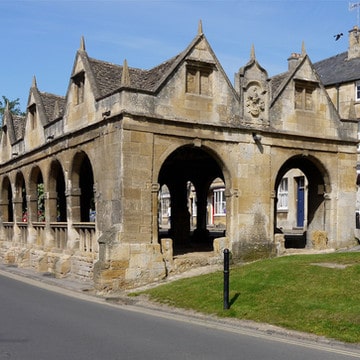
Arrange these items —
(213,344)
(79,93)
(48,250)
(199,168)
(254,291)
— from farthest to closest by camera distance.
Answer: (199,168), (48,250), (79,93), (254,291), (213,344)

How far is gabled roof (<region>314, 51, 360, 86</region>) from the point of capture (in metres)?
37.9

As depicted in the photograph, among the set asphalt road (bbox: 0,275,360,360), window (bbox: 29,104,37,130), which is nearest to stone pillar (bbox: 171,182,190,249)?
window (bbox: 29,104,37,130)

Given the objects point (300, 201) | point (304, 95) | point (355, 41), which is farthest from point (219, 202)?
point (304, 95)

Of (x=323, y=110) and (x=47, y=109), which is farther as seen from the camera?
(x=47, y=109)

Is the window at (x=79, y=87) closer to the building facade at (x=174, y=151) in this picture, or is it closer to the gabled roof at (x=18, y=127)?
the building facade at (x=174, y=151)

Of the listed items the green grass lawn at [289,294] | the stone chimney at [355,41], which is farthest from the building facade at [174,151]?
the stone chimney at [355,41]

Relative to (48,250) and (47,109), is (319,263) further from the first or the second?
(47,109)

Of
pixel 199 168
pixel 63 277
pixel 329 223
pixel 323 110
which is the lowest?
pixel 63 277

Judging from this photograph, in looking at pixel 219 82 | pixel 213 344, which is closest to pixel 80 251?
pixel 219 82

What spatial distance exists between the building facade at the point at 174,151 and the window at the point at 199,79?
35mm

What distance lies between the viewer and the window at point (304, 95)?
774 inches

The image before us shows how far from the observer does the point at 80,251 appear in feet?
60.8

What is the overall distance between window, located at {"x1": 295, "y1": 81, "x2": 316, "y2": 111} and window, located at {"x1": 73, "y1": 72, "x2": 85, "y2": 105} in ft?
24.1

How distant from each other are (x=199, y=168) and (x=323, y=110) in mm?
7766
